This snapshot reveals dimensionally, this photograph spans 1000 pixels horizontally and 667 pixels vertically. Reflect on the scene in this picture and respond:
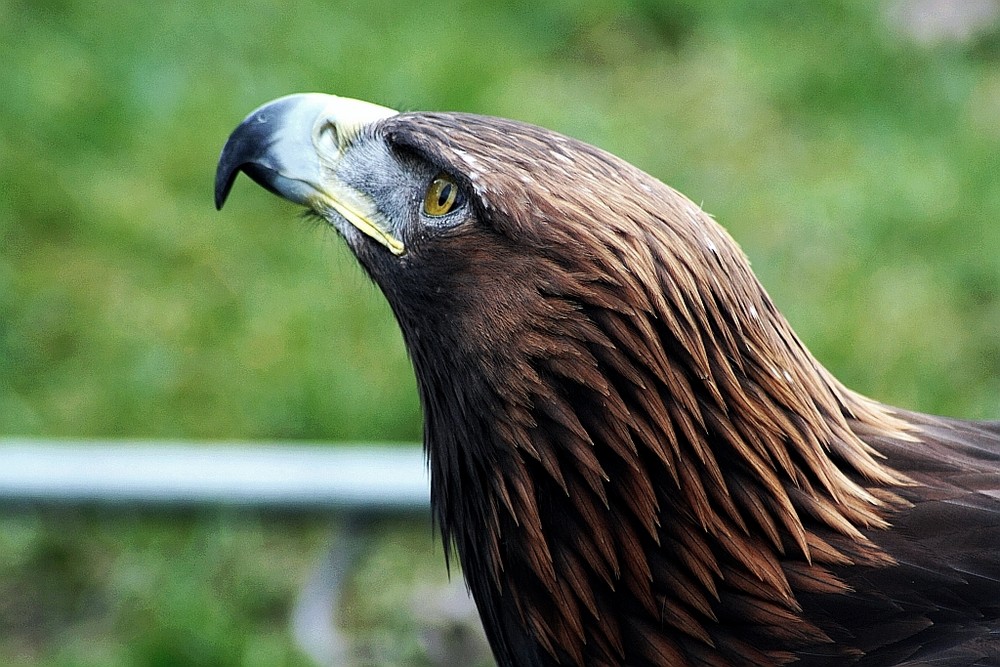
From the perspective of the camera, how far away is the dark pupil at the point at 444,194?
7.64ft

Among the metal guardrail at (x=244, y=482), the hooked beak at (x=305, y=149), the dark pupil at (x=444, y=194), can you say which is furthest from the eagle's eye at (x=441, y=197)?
the metal guardrail at (x=244, y=482)

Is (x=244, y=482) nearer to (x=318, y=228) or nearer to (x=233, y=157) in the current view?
(x=318, y=228)

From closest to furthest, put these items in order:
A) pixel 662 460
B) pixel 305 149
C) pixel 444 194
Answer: pixel 662 460, pixel 444 194, pixel 305 149

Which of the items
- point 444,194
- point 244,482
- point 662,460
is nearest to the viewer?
point 662,460

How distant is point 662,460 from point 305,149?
901 mm

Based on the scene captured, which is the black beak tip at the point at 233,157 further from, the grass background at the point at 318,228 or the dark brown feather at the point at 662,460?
the grass background at the point at 318,228

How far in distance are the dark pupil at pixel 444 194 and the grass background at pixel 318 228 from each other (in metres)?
1.86

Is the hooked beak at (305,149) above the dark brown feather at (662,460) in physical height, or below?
above

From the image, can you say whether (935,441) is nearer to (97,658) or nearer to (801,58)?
(97,658)

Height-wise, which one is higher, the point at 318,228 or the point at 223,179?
the point at 318,228

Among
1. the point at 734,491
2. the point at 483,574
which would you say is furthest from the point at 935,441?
the point at 483,574

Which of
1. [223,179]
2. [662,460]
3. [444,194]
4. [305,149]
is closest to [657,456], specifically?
[662,460]

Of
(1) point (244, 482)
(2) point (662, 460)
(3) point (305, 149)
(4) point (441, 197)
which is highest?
(3) point (305, 149)

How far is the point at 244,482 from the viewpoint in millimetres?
3875
